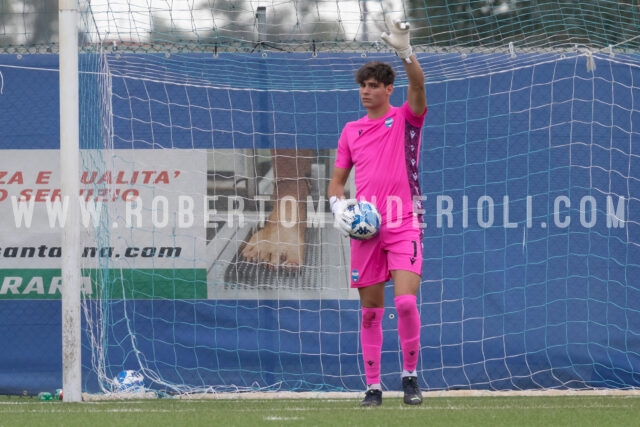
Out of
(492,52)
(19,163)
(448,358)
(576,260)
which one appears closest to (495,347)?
(448,358)

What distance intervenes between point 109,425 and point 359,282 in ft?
5.28

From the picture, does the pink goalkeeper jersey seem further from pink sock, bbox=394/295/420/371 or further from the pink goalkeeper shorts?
pink sock, bbox=394/295/420/371

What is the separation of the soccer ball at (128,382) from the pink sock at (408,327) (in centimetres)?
263

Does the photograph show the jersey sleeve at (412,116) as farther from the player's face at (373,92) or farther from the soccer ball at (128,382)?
the soccer ball at (128,382)

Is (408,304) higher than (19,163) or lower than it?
lower

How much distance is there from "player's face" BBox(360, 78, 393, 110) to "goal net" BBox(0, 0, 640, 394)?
6.99ft

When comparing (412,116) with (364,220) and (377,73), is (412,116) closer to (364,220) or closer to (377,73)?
(377,73)

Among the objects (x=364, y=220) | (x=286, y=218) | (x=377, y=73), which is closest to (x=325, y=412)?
(x=364, y=220)

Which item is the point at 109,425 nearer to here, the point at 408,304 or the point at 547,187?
the point at 408,304

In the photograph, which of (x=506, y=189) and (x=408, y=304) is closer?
(x=408, y=304)

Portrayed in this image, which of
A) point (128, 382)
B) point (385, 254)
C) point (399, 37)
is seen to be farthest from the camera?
point (128, 382)

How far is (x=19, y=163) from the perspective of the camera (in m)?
8.01

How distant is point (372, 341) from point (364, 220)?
791mm

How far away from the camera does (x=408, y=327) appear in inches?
229
